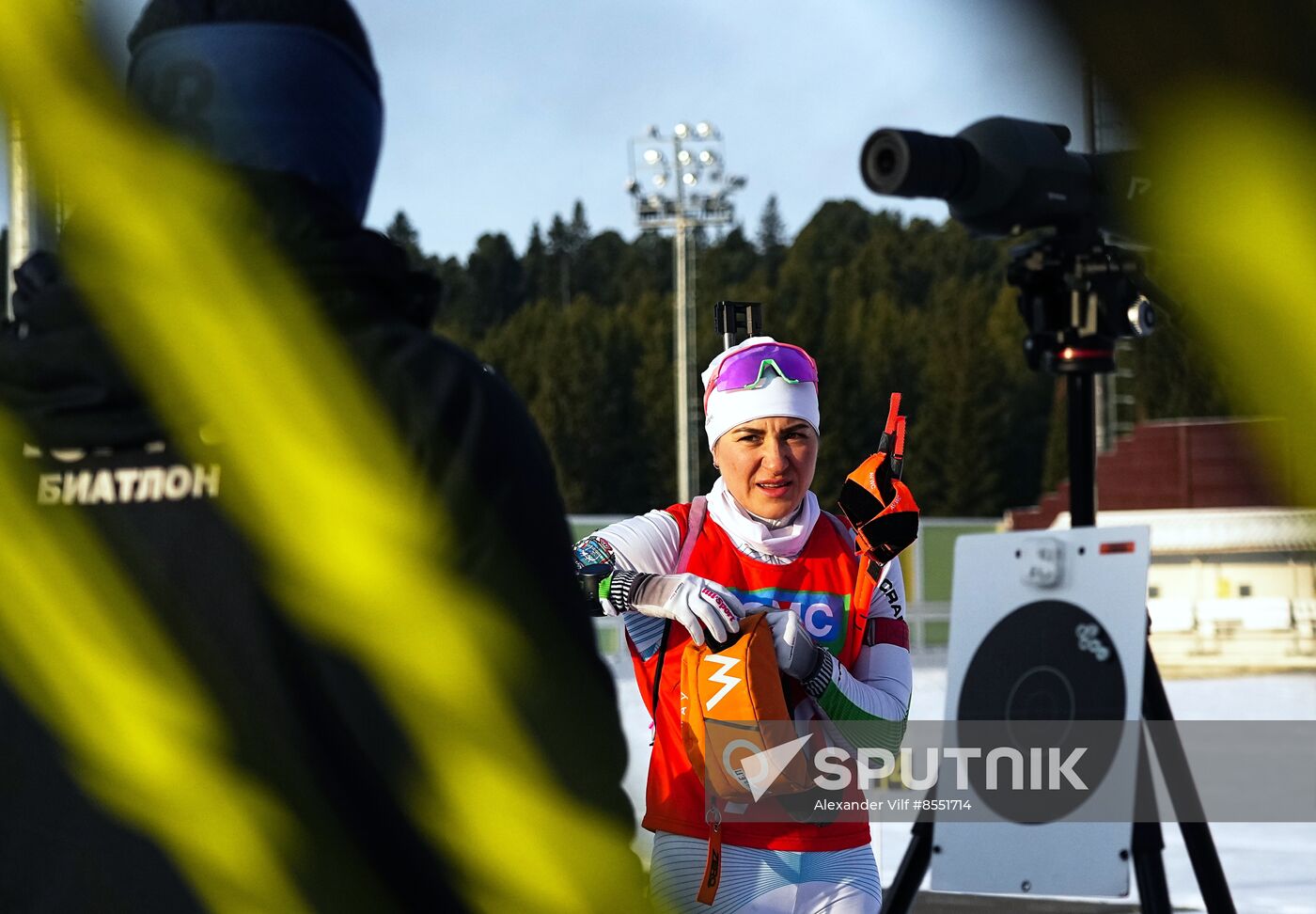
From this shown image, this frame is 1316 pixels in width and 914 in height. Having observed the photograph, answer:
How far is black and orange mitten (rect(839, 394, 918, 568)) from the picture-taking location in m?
3.19

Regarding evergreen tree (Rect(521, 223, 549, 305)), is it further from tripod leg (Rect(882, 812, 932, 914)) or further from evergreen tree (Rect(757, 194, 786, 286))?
tripod leg (Rect(882, 812, 932, 914))

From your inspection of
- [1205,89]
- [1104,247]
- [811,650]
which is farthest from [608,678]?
[1104,247]

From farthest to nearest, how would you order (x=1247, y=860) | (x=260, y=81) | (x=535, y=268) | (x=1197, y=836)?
(x=535, y=268), (x=1247, y=860), (x=1197, y=836), (x=260, y=81)

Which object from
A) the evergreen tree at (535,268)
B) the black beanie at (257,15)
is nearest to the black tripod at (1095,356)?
the black beanie at (257,15)

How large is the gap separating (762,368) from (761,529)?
0.35 metres

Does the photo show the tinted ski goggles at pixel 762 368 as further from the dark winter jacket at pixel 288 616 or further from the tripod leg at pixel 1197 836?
the dark winter jacket at pixel 288 616

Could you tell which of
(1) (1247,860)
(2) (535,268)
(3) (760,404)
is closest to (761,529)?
(3) (760,404)

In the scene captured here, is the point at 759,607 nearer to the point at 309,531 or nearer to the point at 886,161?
the point at 886,161

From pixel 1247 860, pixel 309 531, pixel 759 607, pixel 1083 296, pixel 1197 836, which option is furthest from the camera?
pixel 1247 860

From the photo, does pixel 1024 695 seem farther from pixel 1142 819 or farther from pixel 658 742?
pixel 658 742

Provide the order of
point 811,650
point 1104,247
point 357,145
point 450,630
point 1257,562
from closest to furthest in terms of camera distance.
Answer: point 450,630 → point 357,145 → point 811,650 → point 1104,247 → point 1257,562

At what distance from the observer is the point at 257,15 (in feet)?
3.73

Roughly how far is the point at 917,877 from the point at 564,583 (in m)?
3.30

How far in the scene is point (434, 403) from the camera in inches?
40.2
